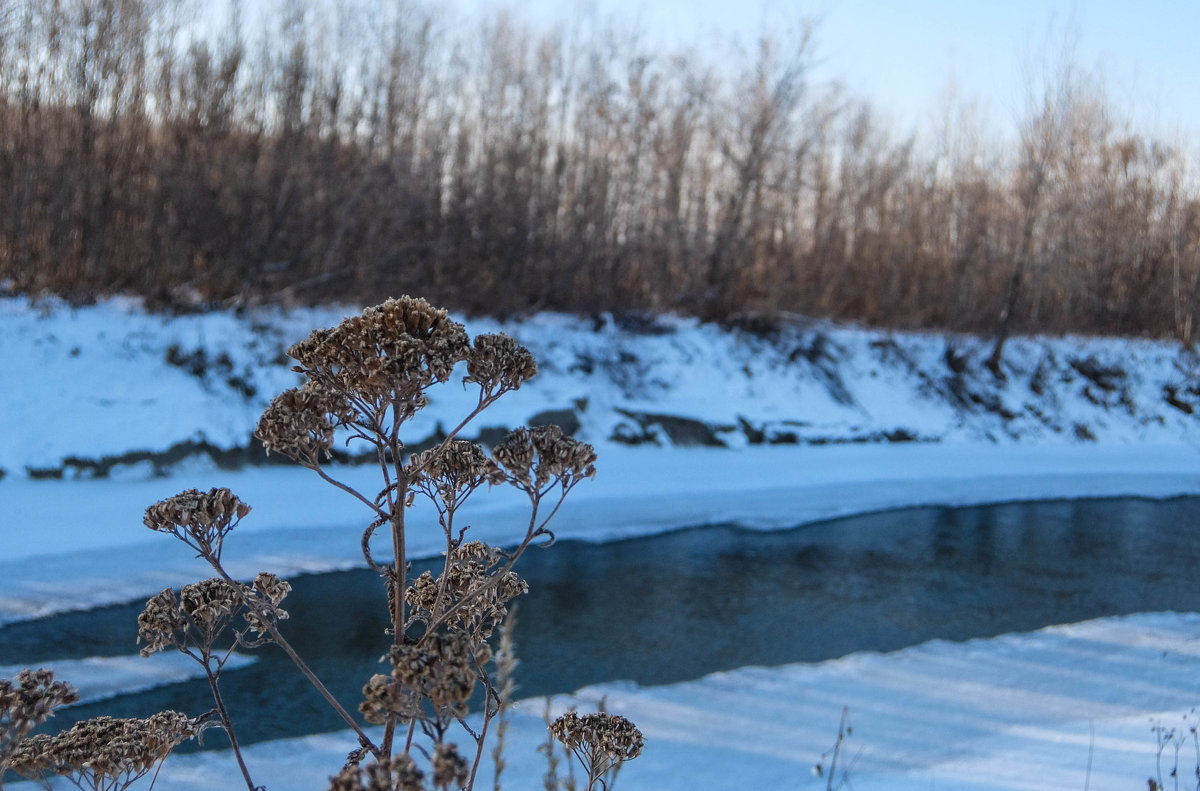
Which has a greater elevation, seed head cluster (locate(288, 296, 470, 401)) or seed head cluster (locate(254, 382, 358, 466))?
seed head cluster (locate(288, 296, 470, 401))

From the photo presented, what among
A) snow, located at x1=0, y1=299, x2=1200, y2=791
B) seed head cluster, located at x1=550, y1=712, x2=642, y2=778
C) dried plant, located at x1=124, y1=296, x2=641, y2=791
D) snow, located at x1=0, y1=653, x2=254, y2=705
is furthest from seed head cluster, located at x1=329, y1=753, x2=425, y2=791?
snow, located at x1=0, y1=653, x2=254, y2=705

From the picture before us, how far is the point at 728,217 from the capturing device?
18.0 meters

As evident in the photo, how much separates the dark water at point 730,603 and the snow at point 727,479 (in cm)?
35

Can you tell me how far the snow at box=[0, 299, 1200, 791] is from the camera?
4.76m

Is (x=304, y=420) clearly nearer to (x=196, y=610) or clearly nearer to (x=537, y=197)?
(x=196, y=610)

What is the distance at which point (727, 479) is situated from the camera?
12055 millimetres

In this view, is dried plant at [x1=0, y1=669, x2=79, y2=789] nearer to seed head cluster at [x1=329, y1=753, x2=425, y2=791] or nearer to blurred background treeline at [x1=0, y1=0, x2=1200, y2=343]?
seed head cluster at [x1=329, y1=753, x2=425, y2=791]

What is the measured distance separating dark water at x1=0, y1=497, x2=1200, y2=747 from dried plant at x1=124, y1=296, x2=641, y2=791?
3.47 m

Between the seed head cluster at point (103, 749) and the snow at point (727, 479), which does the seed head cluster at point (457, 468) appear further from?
the snow at point (727, 479)

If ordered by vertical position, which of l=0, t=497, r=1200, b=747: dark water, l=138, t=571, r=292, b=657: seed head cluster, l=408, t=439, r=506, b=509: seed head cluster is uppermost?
l=408, t=439, r=506, b=509: seed head cluster

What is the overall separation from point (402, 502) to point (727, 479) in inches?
419

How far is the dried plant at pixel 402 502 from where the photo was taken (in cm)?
142

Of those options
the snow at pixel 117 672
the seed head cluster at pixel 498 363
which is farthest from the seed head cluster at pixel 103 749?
the snow at pixel 117 672

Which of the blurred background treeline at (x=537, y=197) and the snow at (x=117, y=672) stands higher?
the blurred background treeline at (x=537, y=197)
